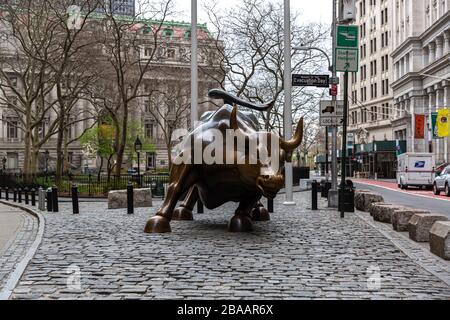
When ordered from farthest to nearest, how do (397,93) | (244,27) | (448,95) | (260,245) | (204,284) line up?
(397,93)
(448,95)
(244,27)
(260,245)
(204,284)

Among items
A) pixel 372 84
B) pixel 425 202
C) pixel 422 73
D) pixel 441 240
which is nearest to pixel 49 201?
pixel 441 240

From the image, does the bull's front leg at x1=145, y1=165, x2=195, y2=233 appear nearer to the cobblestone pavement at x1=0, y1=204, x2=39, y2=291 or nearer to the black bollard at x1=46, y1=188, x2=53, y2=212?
the cobblestone pavement at x1=0, y1=204, x2=39, y2=291

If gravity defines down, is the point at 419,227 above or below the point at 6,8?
below

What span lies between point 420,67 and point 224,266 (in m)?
65.3

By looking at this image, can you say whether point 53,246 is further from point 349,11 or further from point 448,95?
point 448,95

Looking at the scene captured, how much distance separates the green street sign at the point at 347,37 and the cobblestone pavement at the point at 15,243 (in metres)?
8.72

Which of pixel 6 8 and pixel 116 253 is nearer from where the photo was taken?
pixel 116 253

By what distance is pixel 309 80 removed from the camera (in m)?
16.6

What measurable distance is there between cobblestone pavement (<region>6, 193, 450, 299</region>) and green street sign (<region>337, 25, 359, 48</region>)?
15.6 ft

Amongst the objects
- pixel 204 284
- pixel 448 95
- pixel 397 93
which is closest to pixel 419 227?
pixel 204 284

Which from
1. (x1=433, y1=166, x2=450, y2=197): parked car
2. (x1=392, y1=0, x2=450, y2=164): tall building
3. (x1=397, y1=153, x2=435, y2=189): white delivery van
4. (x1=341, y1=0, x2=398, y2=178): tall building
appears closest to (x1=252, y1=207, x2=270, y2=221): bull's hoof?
(x1=433, y1=166, x2=450, y2=197): parked car

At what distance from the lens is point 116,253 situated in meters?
8.45

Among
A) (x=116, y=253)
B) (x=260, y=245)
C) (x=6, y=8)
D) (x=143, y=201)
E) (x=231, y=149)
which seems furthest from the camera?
(x=6, y=8)
